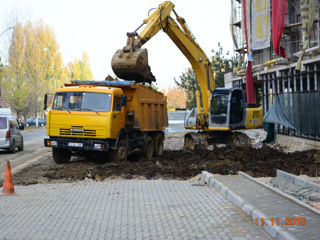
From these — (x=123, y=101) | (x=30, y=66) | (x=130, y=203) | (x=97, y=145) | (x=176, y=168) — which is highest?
(x=30, y=66)

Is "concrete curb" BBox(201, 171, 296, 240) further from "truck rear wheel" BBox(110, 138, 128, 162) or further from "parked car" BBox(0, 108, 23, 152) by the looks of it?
"parked car" BBox(0, 108, 23, 152)

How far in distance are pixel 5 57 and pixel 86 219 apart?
59.0m

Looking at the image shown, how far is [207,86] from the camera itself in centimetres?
2138

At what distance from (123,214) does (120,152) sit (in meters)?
8.26

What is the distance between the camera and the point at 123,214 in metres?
8.02

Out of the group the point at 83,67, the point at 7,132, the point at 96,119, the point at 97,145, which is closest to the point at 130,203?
the point at 97,145

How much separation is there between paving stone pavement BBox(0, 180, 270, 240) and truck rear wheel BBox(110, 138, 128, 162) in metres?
4.50

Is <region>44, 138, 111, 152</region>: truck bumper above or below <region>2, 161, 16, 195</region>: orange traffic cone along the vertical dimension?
above

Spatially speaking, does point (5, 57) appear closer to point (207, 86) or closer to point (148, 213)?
point (207, 86)

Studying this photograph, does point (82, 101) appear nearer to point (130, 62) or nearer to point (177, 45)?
point (130, 62)

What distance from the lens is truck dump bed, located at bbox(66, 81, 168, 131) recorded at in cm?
1700

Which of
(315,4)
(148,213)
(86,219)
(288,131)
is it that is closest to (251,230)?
(148,213)
